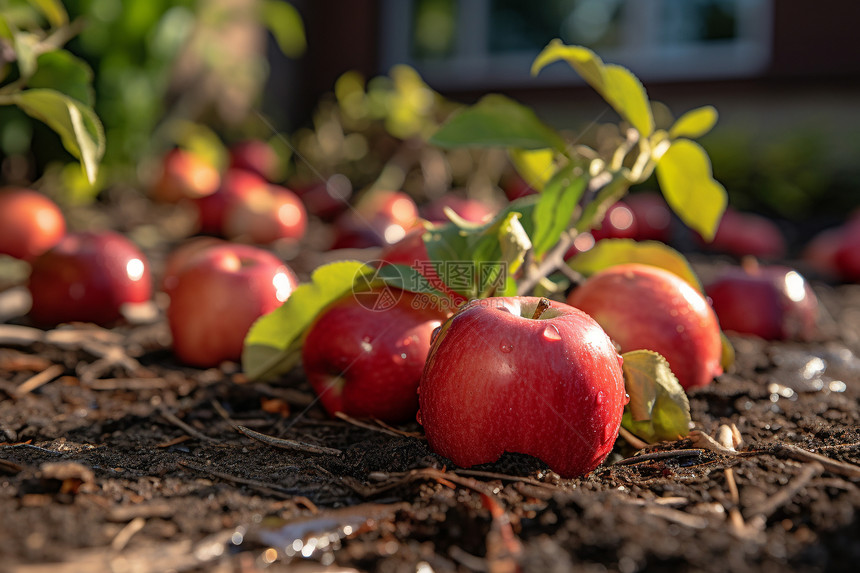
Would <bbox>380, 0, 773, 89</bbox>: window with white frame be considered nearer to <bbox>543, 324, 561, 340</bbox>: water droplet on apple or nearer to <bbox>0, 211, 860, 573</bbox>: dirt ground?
<bbox>0, 211, 860, 573</bbox>: dirt ground

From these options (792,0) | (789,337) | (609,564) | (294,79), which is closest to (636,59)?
(792,0)

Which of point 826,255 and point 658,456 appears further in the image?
point 826,255

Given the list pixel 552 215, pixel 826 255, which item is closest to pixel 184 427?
pixel 552 215

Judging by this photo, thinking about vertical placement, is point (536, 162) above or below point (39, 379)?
above

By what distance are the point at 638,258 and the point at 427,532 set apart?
0.98m

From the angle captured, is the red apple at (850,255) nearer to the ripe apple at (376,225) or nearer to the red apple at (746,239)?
the red apple at (746,239)

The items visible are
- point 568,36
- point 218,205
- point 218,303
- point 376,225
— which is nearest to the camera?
point 218,303

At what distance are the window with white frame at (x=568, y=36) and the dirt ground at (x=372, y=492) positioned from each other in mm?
6944

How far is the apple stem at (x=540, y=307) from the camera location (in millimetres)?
1143

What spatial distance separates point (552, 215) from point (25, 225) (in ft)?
7.16

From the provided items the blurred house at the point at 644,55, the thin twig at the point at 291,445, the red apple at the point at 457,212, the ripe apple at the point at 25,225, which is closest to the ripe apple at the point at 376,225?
the red apple at the point at 457,212

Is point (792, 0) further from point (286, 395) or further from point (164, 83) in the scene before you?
point (286, 395)

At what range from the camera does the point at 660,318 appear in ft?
4.62

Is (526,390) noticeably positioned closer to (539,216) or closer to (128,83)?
(539,216)
